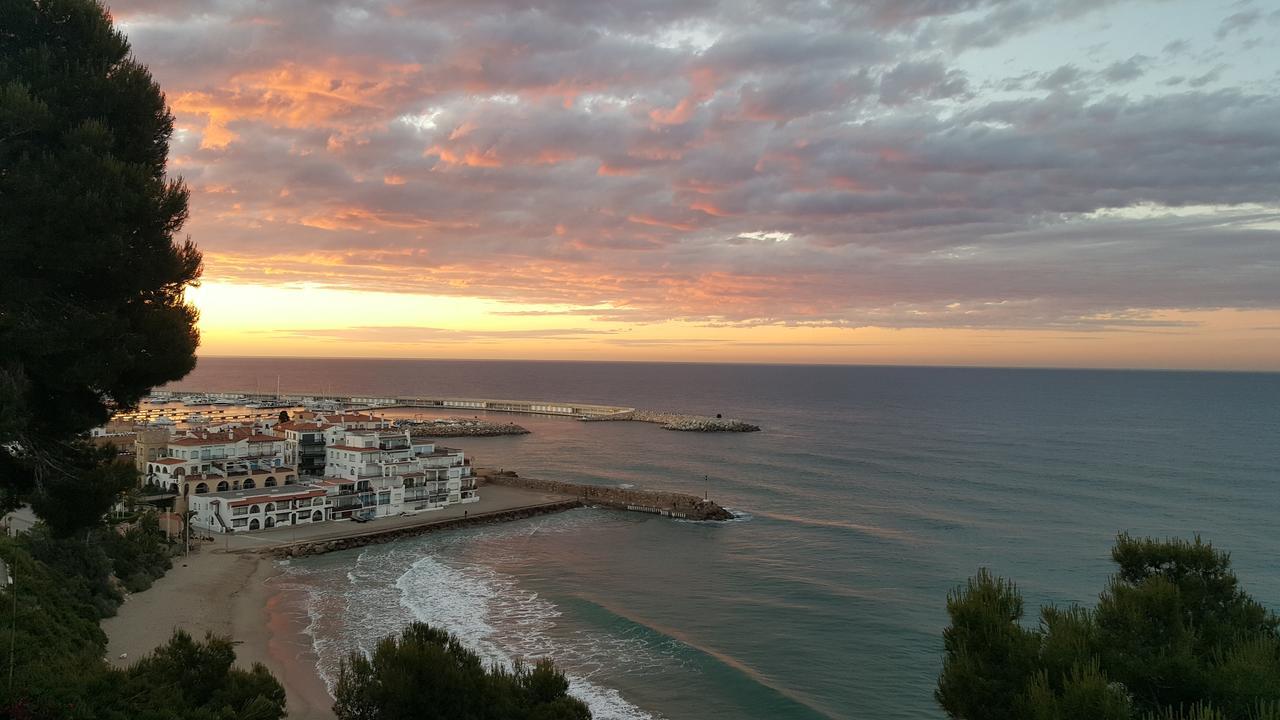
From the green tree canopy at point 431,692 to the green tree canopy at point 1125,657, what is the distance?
8336 mm

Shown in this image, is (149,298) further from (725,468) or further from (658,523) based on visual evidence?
(725,468)

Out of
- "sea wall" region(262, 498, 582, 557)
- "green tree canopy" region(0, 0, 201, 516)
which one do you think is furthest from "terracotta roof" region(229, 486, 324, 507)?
"green tree canopy" region(0, 0, 201, 516)

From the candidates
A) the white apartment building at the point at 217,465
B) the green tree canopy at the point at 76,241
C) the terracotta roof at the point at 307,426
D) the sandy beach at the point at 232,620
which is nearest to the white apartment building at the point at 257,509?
the white apartment building at the point at 217,465

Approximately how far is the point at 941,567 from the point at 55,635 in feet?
128

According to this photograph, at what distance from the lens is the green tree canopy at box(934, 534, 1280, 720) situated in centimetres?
1176

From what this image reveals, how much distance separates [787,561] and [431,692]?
98.8 ft

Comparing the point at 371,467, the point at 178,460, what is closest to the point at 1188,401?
the point at 371,467

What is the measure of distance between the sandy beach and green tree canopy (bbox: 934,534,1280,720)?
1834 cm

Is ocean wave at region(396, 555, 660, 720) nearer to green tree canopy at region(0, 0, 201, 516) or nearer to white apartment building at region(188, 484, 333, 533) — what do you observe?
white apartment building at region(188, 484, 333, 533)

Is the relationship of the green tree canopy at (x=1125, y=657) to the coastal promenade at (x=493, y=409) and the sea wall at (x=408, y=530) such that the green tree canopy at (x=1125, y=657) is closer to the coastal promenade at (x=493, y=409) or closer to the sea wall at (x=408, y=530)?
the sea wall at (x=408, y=530)

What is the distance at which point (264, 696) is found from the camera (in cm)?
1547

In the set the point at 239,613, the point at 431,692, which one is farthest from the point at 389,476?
the point at 431,692

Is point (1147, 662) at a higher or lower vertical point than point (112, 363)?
lower

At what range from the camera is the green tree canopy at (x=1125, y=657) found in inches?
463
